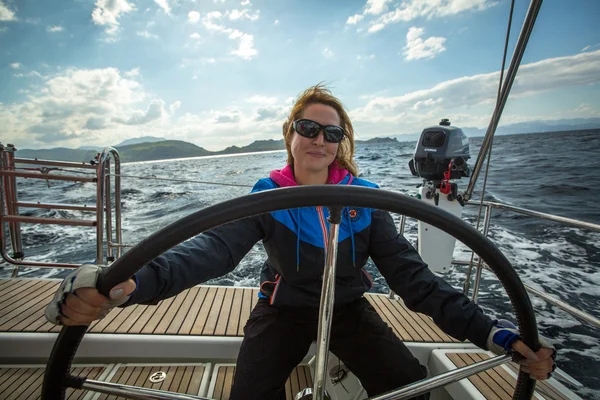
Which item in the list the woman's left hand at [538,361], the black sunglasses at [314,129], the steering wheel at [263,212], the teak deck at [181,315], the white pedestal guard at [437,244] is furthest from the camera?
the white pedestal guard at [437,244]

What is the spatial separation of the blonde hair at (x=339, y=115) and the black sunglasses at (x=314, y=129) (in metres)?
0.13

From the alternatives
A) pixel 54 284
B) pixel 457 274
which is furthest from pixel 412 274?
pixel 457 274

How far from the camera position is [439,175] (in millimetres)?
1952

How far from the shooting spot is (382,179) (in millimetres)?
9289

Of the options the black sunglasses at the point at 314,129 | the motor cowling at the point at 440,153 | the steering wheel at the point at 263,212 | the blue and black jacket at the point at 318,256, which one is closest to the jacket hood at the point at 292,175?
the blue and black jacket at the point at 318,256

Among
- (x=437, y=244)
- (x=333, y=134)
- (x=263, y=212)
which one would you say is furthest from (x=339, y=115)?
(x=437, y=244)

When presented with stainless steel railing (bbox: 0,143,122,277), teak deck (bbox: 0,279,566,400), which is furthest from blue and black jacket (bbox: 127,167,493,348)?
stainless steel railing (bbox: 0,143,122,277)

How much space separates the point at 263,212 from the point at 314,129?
0.76 meters

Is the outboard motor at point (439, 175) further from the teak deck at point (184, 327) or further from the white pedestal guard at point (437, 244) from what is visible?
the teak deck at point (184, 327)

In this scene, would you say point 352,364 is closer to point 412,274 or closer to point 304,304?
point 304,304

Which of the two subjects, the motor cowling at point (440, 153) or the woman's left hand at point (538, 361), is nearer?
the woman's left hand at point (538, 361)

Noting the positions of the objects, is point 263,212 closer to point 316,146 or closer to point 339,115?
point 316,146

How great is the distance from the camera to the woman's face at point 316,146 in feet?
3.77

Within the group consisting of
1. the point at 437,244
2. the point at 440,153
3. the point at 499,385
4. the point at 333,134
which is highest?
the point at 333,134
